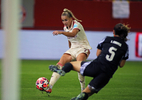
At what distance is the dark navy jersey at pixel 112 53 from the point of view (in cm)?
382

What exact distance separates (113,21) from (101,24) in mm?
585

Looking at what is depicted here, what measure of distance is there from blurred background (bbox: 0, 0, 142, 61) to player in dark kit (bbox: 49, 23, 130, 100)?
26.2 feet

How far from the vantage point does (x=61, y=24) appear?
12891 millimetres

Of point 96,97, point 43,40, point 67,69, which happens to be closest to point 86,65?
point 67,69

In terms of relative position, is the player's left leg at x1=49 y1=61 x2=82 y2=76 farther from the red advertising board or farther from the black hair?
the red advertising board

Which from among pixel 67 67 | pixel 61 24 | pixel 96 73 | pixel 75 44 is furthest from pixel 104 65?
pixel 61 24

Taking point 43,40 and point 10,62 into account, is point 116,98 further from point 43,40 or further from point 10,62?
point 43,40

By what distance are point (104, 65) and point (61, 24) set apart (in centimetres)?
923

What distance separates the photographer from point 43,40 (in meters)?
12.0

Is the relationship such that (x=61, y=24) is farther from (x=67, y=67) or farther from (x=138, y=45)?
(x=67, y=67)

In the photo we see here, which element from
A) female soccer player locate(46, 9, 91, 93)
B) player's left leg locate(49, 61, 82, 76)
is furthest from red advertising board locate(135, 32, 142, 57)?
player's left leg locate(49, 61, 82, 76)

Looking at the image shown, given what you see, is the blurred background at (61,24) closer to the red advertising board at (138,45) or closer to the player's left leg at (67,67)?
the red advertising board at (138,45)

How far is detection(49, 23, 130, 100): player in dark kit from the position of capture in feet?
12.5

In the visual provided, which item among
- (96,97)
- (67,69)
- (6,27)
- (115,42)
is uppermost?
(6,27)
